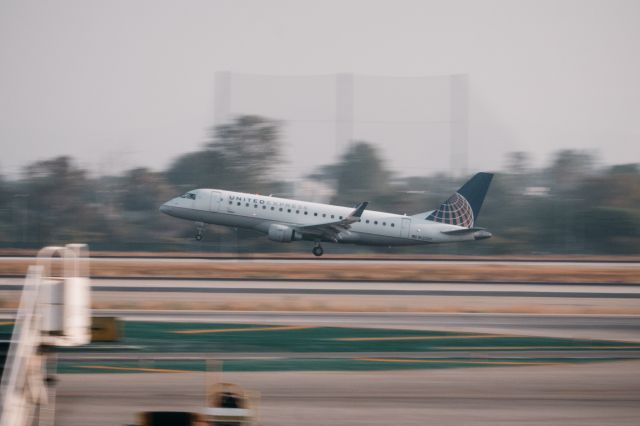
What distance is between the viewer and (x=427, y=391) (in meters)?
12.0

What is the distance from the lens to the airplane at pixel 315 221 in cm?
3972

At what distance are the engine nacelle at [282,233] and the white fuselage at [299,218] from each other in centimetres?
36

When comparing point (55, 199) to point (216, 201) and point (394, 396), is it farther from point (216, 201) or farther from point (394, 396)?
point (394, 396)

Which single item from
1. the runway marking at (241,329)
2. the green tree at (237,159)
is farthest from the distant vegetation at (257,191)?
the runway marking at (241,329)

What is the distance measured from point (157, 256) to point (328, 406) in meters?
31.5

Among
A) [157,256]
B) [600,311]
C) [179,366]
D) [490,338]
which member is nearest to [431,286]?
[600,311]

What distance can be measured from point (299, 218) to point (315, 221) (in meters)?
0.86

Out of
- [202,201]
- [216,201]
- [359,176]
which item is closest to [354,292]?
[216,201]

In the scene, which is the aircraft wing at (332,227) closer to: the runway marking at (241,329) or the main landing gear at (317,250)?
the main landing gear at (317,250)

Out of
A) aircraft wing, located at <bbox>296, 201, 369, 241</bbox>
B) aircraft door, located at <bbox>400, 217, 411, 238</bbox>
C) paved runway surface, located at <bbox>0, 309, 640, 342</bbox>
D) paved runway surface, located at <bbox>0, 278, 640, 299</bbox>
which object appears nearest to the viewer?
paved runway surface, located at <bbox>0, 309, 640, 342</bbox>

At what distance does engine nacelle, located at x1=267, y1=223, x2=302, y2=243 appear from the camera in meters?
39.2

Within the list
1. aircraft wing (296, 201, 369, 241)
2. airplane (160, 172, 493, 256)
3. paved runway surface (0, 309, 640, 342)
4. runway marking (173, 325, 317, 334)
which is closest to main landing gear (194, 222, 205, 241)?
airplane (160, 172, 493, 256)

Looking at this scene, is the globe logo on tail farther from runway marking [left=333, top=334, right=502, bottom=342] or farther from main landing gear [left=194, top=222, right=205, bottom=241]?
runway marking [left=333, top=334, right=502, bottom=342]

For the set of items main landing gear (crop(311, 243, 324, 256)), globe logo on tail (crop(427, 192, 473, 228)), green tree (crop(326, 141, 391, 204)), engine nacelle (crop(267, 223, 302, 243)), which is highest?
green tree (crop(326, 141, 391, 204))
